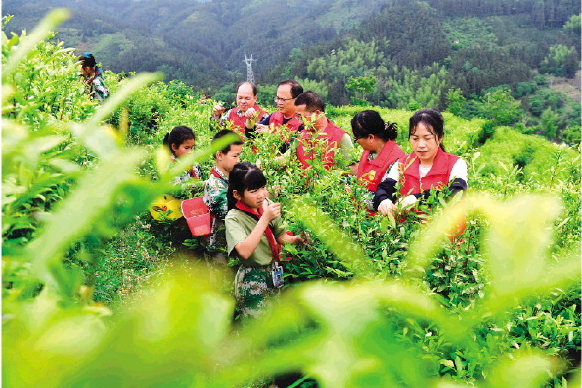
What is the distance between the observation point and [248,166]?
2752 millimetres

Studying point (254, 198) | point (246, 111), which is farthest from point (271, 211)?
point (246, 111)

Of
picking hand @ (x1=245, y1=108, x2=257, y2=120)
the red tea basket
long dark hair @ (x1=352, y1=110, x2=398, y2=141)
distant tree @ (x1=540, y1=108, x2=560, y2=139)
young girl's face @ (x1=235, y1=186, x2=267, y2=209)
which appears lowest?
distant tree @ (x1=540, y1=108, x2=560, y2=139)

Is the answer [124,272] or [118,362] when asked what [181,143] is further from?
[118,362]

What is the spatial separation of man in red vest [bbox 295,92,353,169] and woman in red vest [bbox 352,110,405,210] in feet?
0.56

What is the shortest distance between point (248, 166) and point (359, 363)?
2.42 m

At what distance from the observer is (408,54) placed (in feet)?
237

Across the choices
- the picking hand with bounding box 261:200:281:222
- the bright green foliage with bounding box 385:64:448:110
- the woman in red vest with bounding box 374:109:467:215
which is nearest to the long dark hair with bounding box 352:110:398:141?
the woman in red vest with bounding box 374:109:467:215

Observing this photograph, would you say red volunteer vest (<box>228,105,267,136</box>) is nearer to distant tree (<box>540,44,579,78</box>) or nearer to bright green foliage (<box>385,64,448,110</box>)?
bright green foliage (<box>385,64,448,110</box>)

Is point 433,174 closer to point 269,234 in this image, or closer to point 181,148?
point 269,234

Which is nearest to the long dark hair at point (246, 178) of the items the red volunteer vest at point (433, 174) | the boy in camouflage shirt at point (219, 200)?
the boy in camouflage shirt at point (219, 200)

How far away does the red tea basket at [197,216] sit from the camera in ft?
11.2

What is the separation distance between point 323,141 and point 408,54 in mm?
74698

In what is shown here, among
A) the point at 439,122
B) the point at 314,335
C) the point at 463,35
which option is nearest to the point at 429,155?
the point at 439,122

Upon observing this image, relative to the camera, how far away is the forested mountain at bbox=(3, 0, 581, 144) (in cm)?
5859
